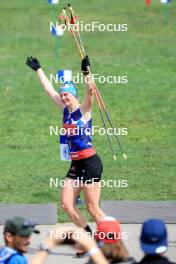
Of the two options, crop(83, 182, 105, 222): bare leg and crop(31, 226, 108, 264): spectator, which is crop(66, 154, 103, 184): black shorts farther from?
crop(31, 226, 108, 264): spectator

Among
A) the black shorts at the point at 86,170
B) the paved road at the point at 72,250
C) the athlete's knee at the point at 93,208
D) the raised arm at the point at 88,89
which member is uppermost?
the raised arm at the point at 88,89

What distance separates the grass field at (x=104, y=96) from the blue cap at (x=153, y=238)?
584 centimetres

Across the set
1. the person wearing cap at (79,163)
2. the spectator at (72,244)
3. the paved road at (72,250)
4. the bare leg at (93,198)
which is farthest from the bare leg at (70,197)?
the spectator at (72,244)

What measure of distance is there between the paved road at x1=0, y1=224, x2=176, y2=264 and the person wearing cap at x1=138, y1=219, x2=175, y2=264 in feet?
13.4

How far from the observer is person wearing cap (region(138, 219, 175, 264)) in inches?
276

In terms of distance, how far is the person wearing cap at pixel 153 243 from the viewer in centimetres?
702

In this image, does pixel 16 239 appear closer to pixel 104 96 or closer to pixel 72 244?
pixel 72 244

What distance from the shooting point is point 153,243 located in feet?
23.0

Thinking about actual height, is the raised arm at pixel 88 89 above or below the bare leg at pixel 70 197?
above

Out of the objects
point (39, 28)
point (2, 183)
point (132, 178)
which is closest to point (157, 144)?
point (132, 178)

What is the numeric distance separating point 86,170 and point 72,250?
1.01m

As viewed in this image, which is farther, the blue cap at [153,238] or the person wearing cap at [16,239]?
the person wearing cap at [16,239]

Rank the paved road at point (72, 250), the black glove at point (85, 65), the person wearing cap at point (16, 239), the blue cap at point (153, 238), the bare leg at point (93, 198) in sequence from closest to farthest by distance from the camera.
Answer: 1. the blue cap at point (153, 238)
2. the person wearing cap at point (16, 239)
3. the black glove at point (85, 65)
4. the bare leg at point (93, 198)
5. the paved road at point (72, 250)

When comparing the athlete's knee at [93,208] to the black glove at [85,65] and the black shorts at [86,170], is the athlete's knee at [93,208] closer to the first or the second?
the black shorts at [86,170]
